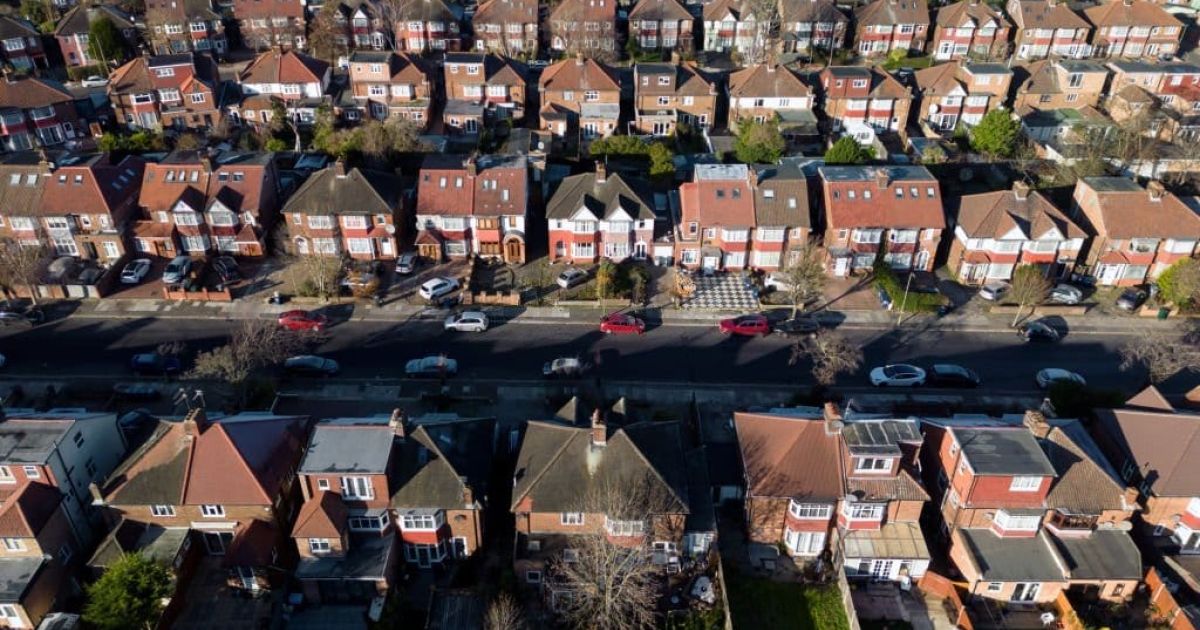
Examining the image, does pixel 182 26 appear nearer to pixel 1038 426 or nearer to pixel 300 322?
pixel 300 322

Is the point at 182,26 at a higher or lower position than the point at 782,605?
higher

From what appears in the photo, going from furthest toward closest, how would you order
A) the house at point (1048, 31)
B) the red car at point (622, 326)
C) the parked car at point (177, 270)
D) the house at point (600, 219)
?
the house at point (1048, 31), the house at point (600, 219), the parked car at point (177, 270), the red car at point (622, 326)

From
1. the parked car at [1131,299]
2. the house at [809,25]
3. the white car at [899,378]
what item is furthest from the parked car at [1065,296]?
the house at [809,25]

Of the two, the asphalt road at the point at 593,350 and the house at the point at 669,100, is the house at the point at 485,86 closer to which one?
the house at the point at 669,100

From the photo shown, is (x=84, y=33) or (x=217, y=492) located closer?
(x=217, y=492)

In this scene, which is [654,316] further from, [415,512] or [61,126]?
[61,126]

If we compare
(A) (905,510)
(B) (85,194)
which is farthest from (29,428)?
(A) (905,510)

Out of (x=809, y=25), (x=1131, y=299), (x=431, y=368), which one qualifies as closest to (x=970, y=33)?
(x=809, y=25)
